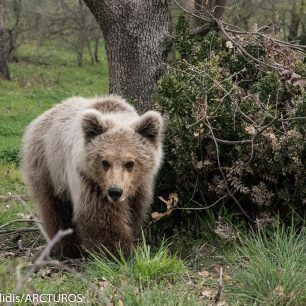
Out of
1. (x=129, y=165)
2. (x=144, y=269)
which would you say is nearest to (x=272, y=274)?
(x=144, y=269)

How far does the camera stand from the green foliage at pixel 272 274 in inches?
192

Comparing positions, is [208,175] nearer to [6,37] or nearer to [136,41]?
[136,41]

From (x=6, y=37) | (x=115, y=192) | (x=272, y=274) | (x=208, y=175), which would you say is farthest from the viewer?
(x=6, y=37)

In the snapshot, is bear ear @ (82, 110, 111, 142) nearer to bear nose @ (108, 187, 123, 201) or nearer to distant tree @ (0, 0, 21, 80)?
bear nose @ (108, 187, 123, 201)

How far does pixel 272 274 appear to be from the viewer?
505 cm

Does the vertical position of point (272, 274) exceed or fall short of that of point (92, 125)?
it falls short

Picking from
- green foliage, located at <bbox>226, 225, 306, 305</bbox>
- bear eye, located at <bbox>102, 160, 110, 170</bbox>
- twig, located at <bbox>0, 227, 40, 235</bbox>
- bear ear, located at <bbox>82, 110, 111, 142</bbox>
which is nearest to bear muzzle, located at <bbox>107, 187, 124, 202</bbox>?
bear eye, located at <bbox>102, 160, 110, 170</bbox>

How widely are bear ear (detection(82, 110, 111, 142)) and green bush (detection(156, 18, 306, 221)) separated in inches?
35.5

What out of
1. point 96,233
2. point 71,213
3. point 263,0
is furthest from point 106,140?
point 263,0

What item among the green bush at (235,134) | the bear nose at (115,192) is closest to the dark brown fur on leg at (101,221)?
the bear nose at (115,192)

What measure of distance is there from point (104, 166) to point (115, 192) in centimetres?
39

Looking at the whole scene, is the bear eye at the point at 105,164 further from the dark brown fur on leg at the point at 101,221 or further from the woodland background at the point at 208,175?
the woodland background at the point at 208,175

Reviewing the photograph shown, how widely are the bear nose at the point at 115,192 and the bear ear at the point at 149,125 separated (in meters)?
0.70

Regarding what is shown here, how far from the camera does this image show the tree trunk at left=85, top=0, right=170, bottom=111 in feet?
24.7
